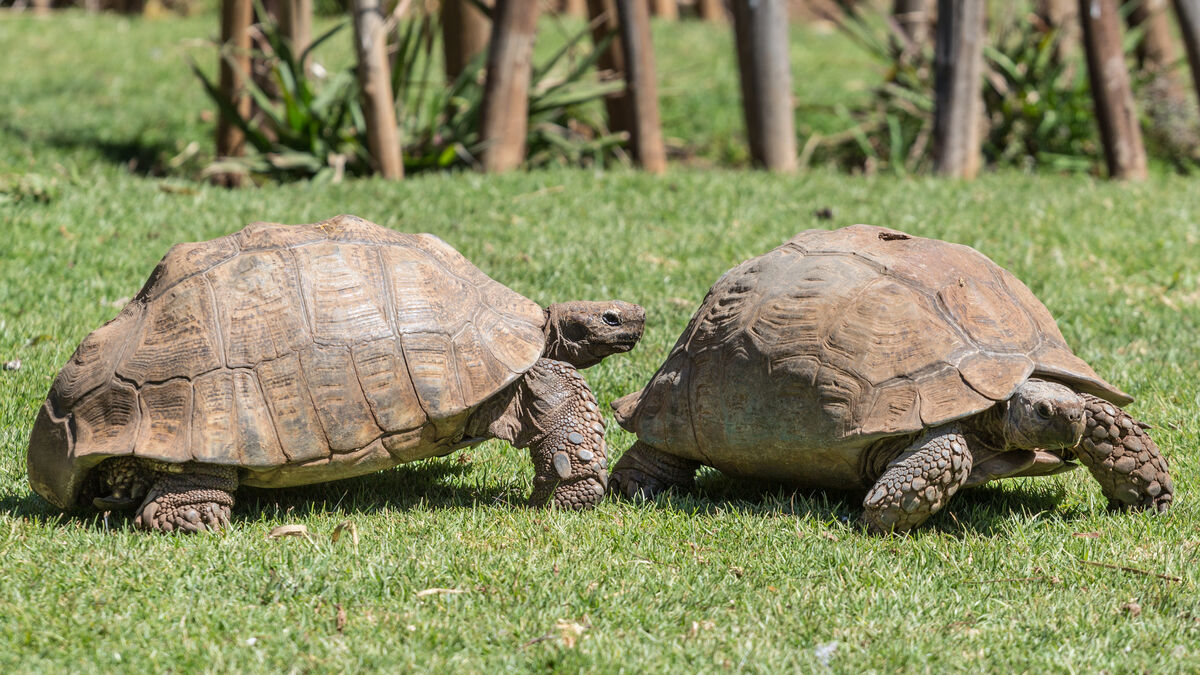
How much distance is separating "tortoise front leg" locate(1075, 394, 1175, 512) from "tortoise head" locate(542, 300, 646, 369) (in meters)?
1.79

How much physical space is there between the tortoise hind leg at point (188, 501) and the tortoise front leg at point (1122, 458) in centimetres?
324

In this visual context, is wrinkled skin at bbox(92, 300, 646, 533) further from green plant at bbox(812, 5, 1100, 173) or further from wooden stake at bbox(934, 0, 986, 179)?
green plant at bbox(812, 5, 1100, 173)

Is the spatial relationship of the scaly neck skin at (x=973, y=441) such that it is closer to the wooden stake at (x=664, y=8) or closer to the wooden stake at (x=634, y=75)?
the wooden stake at (x=634, y=75)

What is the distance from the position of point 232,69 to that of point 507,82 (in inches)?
94.3

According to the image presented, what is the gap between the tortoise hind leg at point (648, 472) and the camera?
507 centimetres

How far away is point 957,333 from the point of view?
4527 mm

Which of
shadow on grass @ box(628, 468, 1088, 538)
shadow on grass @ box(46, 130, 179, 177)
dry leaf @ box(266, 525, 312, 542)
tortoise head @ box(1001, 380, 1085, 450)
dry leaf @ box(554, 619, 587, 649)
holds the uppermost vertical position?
shadow on grass @ box(46, 130, 179, 177)

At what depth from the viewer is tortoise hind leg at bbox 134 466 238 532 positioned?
4.43 metres

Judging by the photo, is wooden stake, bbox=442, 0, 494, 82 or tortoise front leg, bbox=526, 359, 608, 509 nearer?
tortoise front leg, bbox=526, 359, 608, 509

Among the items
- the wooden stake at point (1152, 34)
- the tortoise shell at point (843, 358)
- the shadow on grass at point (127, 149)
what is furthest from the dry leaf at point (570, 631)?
the wooden stake at point (1152, 34)

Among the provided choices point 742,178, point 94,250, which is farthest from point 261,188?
point 742,178

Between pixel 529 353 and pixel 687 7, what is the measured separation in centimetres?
1844

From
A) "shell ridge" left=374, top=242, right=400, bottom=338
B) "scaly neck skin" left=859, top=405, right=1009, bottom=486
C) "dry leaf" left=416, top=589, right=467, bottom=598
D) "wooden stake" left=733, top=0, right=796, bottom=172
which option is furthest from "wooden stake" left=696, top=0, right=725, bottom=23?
"dry leaf" left=416, top=589, right=467, bottom=598

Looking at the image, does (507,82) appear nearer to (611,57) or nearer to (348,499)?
(611,57)
